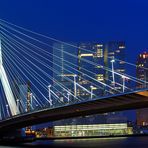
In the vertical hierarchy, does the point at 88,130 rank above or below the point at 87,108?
above

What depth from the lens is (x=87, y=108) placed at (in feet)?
140

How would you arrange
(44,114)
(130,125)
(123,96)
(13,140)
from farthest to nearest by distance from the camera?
1. (130,125)
2. (13,140)
3. (44,114)
4. (123,96)

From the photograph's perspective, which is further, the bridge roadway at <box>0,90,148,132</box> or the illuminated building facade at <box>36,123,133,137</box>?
the illuminated building facade at <box>36,123,133,137</box>

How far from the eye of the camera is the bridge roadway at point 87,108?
120ft

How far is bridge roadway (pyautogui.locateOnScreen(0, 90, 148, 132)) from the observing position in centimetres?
3644

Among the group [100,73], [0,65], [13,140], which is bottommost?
[13,140]

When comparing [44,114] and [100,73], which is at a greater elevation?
[100,73]

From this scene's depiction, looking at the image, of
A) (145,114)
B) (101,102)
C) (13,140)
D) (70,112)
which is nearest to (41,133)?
(13,140)

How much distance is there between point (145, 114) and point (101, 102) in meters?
80.0

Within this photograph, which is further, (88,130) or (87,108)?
(88,130)

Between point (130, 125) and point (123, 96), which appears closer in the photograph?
point (123, 96)

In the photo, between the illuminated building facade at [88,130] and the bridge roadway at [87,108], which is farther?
the illuminated building facade at [88,130]

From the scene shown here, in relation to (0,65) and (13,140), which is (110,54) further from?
(0,65)

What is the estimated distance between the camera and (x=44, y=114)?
150ft
